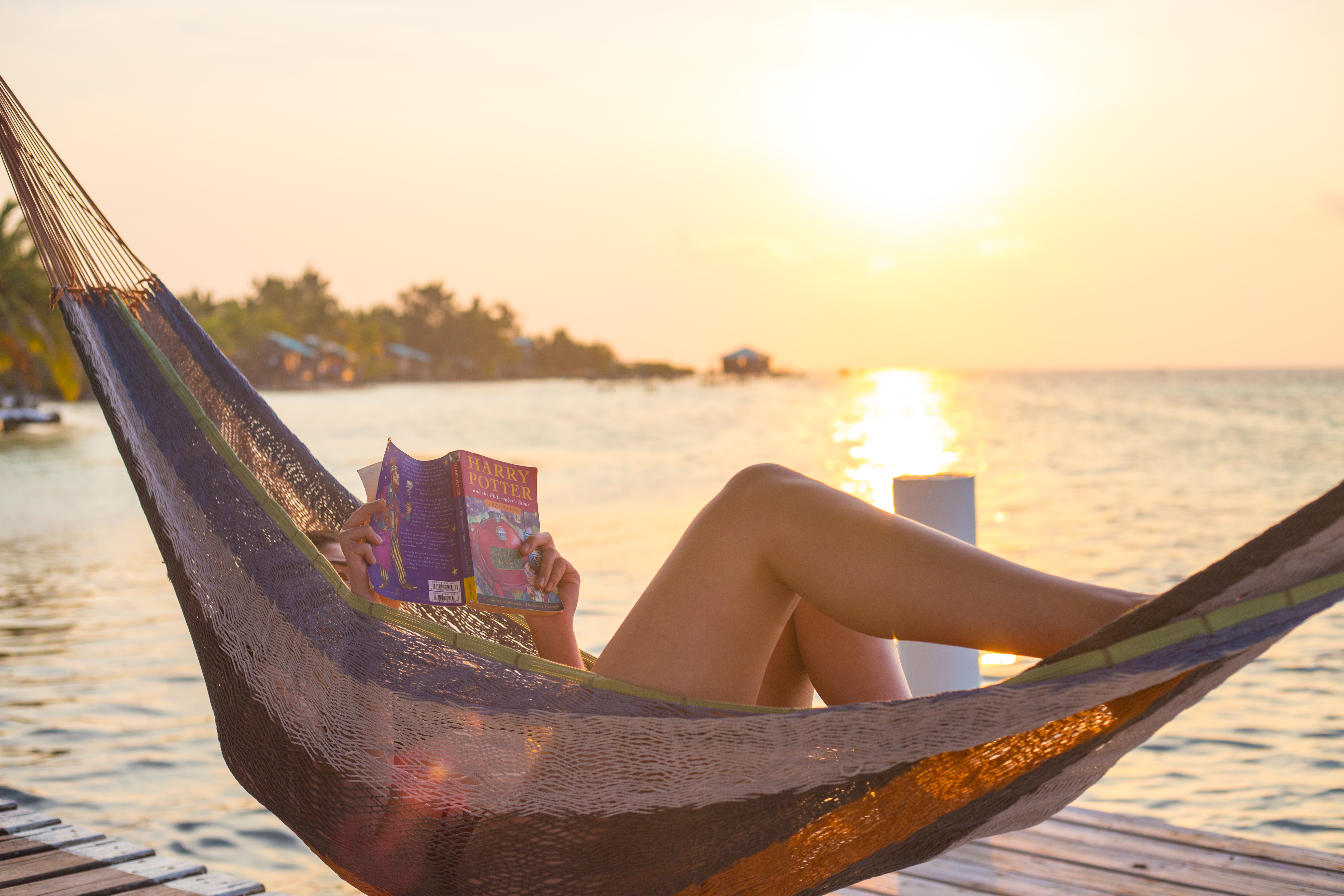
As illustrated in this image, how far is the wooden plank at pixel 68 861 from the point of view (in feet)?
5.73

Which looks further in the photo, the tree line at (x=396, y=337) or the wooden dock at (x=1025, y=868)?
the tree line at (x=396, y=337)

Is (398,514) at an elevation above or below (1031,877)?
above

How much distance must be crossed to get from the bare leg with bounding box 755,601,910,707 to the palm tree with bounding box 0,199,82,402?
71.2ft

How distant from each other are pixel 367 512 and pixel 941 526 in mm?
1280

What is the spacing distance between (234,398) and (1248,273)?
2773 cm

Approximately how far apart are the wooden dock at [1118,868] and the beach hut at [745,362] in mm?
60186

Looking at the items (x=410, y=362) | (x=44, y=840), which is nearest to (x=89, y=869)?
(x=44, y=840)

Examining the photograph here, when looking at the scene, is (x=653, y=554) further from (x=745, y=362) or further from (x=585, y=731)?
(x=745, y=362)

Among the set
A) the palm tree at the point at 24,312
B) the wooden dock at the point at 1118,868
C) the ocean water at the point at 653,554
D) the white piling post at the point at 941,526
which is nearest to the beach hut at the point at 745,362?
the ocean water at the point at 653,554

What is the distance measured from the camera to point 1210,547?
754cm

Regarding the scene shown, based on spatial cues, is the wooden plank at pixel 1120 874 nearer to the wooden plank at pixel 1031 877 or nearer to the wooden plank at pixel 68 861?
the wooden plank at pixel 1031 877

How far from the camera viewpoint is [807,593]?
114 cm

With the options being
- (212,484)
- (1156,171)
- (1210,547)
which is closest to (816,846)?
(212,484)

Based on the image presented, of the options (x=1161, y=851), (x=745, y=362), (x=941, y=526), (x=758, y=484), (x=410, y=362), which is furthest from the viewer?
(x=410, y=362)
